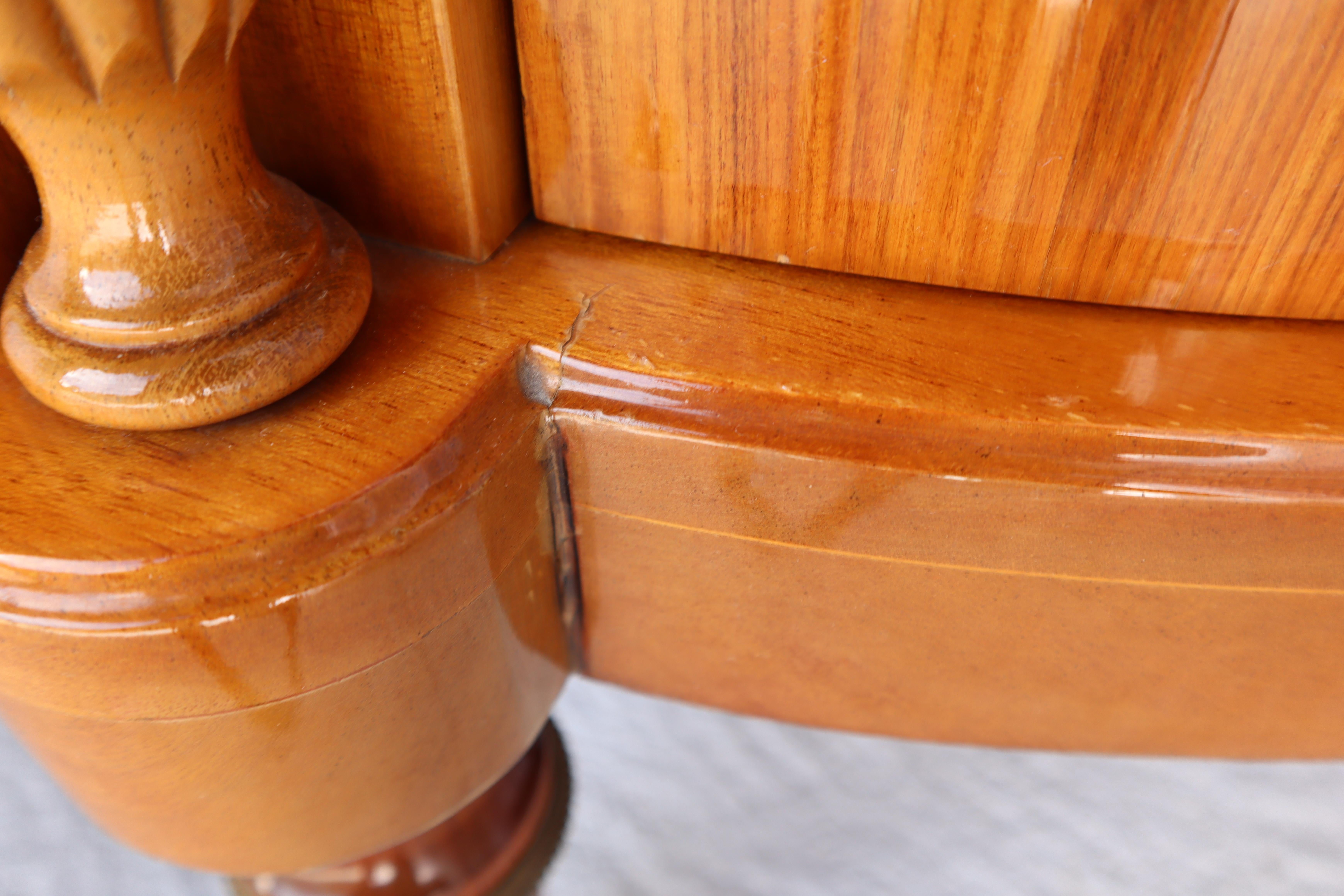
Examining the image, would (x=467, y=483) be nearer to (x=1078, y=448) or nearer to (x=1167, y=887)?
(x=1078, y=448)

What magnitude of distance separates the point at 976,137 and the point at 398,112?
0.81 ft

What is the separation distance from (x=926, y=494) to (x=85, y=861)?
0.71m

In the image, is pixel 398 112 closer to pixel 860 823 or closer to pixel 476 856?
pixel 476 856

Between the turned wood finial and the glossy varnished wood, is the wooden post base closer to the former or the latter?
the glossy varnished wood

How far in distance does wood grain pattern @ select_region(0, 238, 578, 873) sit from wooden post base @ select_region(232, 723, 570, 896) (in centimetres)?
18

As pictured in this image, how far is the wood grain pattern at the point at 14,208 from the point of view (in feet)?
1.46

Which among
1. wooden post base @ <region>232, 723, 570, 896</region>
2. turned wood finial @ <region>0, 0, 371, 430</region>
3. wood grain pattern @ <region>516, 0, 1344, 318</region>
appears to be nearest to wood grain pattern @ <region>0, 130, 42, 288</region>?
turned wood finial @ <region>0, 0, 371, 430</region>

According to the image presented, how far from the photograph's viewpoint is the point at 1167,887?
0.73 meters

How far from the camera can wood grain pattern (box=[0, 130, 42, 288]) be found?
44 cm

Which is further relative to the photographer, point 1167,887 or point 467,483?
point 1167,887

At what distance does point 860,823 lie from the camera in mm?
763

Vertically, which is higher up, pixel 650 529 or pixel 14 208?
pixel 14 208

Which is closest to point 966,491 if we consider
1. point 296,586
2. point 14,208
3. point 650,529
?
point 650,529

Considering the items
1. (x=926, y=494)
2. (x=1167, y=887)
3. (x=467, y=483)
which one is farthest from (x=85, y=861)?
(x=1167, y=887)
